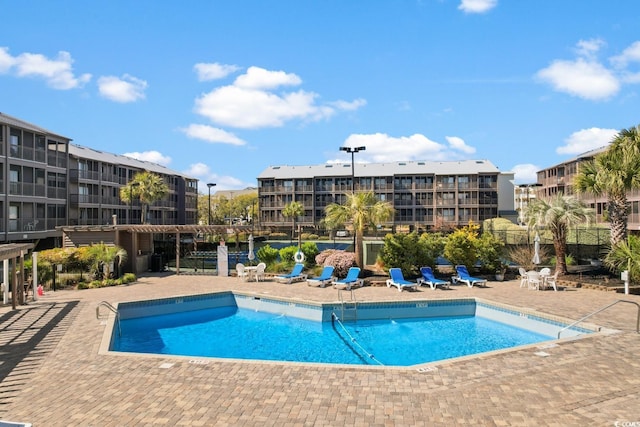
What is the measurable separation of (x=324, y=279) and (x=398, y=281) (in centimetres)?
344

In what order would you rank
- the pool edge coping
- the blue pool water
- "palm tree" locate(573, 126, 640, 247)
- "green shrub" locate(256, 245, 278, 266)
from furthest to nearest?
"green shrub" locate(256, 245, 278, 266) < "palm tree" locate(573, 126, 640, 247) < the blue pool water < the pool edge coping

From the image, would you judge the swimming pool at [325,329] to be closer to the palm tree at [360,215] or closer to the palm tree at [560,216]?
the palm tree at [360,215]

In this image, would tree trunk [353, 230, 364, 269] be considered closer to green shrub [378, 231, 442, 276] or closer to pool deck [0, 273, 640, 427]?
green shrub [378, 231, 442, 276]

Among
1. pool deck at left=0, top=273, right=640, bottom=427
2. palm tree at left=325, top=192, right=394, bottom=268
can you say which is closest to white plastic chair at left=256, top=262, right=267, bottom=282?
palm tree at left=325, top=192, right=394, bottom=268

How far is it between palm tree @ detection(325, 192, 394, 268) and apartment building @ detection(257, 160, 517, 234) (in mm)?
38650

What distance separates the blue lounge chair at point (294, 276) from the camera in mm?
21719

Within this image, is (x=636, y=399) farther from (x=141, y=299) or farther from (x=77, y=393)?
(x=141, y=299)

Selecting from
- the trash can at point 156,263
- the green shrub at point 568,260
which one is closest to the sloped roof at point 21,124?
the trash can at point 156,263

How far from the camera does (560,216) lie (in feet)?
68.5

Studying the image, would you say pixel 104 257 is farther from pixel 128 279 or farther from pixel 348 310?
pixel 348 310

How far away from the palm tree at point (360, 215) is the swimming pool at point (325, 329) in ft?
19.2

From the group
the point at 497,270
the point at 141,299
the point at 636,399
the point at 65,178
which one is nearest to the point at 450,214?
the point at 497,270

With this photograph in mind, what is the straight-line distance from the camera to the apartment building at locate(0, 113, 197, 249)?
31141mm

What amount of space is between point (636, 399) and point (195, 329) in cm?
1261
